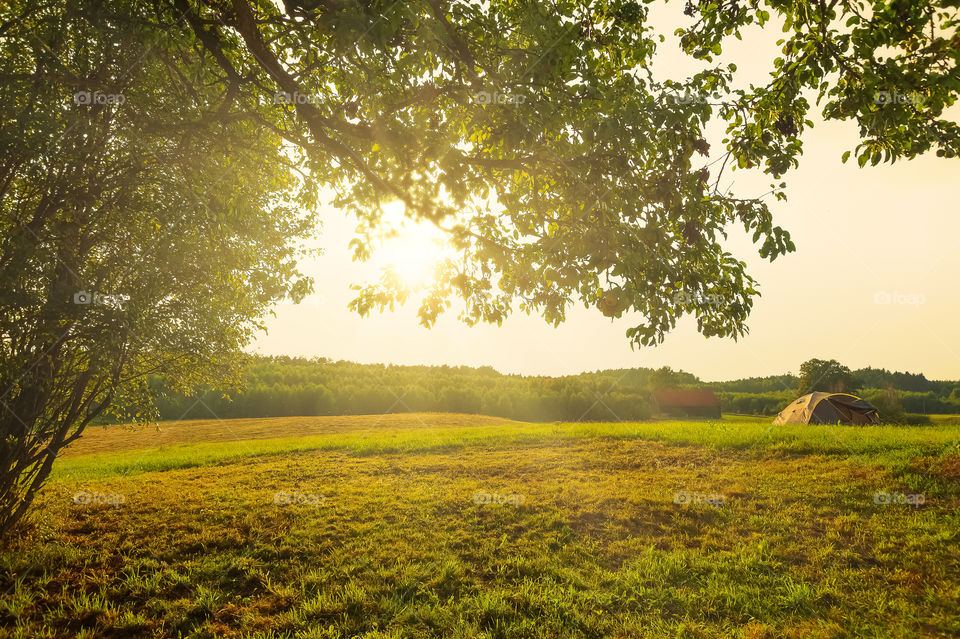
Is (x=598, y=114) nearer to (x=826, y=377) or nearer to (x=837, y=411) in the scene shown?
(x=837, y=411)

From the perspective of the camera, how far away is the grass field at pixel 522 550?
579cm

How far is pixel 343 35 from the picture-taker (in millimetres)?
4387

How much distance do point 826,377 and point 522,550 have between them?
6056cm

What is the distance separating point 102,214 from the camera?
7902mm

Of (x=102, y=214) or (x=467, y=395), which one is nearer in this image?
(x=102, y=214)

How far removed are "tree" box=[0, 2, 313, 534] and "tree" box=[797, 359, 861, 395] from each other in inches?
2455

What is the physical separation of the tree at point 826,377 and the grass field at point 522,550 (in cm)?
4594

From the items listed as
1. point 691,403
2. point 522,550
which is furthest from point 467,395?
point 522,550

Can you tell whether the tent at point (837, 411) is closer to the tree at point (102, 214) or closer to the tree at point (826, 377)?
the tree at point (102, 214)

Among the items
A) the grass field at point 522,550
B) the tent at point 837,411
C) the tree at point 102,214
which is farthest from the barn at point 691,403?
the tree at point 102,214

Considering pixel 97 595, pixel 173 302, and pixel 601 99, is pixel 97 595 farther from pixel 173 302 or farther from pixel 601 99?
pixel 601 99

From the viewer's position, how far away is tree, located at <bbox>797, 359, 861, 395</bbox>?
171ft

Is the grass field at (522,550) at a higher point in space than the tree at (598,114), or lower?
lower

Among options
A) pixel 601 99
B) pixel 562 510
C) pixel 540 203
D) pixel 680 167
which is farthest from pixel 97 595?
pixel 680 167
